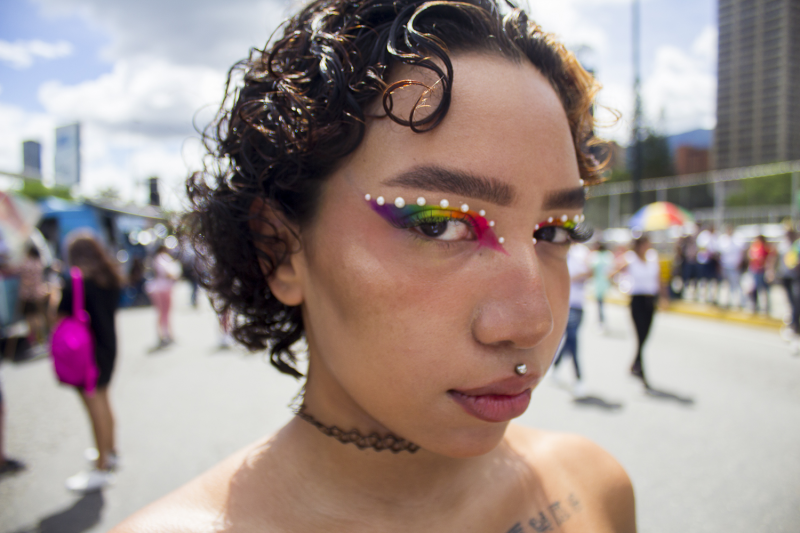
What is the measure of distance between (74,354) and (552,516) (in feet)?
13.3

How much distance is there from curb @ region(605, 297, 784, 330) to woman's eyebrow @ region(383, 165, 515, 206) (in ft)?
35.4

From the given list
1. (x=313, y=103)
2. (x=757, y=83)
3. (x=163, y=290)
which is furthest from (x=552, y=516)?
(x=757, y=83)

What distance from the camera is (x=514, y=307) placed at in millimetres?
831

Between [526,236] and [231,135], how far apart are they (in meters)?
0.77

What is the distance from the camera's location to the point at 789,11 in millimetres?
15484

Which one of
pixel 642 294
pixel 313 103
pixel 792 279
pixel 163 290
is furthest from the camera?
pixel 163 290

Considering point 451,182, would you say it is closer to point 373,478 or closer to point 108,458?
point 373,478

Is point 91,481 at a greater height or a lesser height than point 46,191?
lesser

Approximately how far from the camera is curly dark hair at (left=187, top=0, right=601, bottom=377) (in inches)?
36.4

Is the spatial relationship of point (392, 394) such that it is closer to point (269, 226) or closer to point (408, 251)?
point (408, 251)

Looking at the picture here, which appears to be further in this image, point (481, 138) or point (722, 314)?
point (722, 314)

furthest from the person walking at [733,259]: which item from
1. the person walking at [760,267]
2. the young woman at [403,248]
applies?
the young woman at [403,248]

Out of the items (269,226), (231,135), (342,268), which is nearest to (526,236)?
Result: (342,268)

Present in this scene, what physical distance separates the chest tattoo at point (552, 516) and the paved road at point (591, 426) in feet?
7.84
